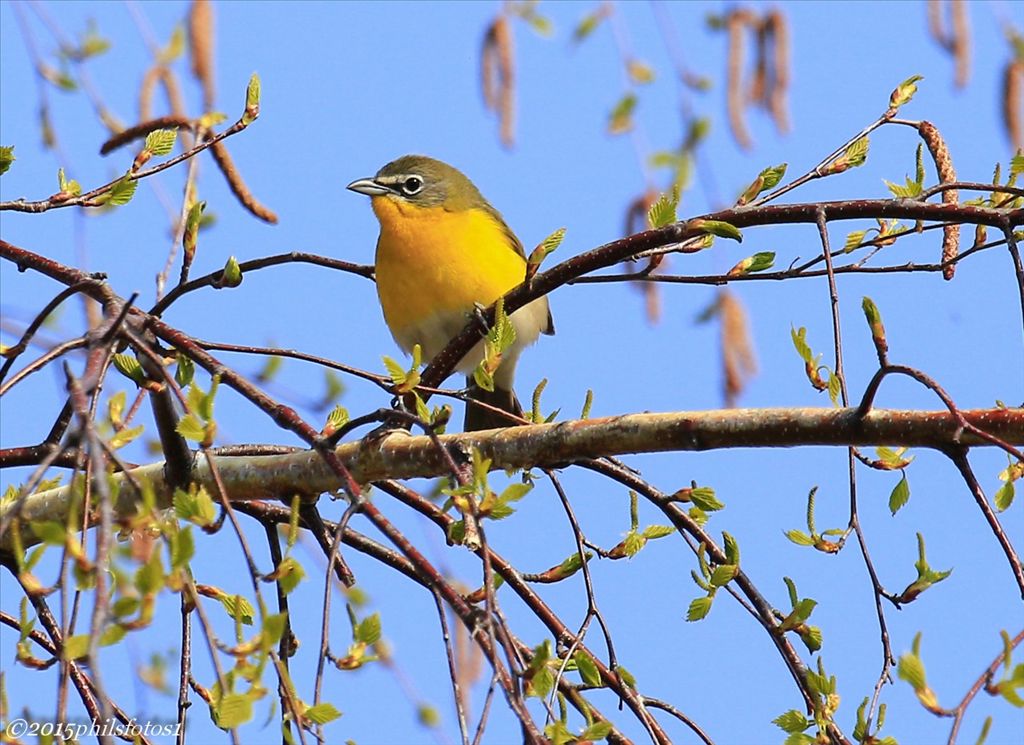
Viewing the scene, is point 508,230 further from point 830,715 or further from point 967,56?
point 830,715

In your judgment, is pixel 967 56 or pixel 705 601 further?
pixel 967 56

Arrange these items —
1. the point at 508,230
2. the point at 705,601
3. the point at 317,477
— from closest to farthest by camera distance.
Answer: the point at 705,601 → the point at 317,477 → the point at 508,230

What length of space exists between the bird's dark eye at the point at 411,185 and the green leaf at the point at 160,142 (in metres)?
3.19

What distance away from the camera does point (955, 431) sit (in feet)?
9.37

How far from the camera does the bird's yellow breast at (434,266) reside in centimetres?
604

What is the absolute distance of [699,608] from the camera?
3.34m

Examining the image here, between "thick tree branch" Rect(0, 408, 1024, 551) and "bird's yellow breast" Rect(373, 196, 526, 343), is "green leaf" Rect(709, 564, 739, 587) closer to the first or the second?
"thick tree branch" Rect(0, 408, 1024, 551)

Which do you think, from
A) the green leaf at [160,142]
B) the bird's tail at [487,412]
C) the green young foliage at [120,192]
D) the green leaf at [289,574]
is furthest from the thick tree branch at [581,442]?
the bird's tail at [487,412]

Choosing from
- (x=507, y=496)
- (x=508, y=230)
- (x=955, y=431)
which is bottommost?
(x=507, y=496)

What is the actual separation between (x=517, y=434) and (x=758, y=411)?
60cm

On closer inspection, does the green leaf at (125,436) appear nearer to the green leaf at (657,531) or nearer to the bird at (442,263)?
the green leaf at (657,531)

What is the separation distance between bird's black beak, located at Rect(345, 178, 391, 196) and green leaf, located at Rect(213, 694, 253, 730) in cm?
470

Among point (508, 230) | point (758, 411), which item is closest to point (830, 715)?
point (758, 411)

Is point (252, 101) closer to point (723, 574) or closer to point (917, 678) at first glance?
point (723, 574)
